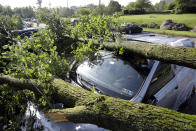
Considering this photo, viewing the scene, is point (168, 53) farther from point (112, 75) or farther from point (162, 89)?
point (112, 75)

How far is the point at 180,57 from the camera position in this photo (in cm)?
250

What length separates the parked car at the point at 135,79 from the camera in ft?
8.29

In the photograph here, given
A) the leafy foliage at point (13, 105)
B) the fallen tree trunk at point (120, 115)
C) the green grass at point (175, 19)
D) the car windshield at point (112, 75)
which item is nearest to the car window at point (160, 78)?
the car windshield at point (112, 75)

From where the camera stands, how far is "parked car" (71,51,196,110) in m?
2.53

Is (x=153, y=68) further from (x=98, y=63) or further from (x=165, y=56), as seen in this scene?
(x=98, y=63)

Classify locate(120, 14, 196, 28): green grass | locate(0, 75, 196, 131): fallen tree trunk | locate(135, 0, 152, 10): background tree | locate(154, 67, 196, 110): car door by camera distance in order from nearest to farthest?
locate(0, 75, 196, 131): fallen tree trunk, locate(154, 67, 196, 110): car door, locate(120, 14, 196, 28): green grass, locate(135, 0, 152, 10): background tree

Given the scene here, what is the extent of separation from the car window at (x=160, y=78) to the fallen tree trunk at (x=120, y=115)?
105 centimetres

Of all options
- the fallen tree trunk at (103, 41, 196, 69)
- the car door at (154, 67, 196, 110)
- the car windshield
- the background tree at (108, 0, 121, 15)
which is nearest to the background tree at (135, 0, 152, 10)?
the background tree at (108, 0, 121, 15)

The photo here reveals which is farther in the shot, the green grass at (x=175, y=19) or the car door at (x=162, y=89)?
the green grass at (x=175, y=19)

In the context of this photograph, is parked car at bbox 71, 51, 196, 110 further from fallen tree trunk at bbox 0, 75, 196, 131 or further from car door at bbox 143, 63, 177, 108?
fallen tree trunk at bbox 0, 75, 196, 131

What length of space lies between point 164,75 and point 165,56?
0.53 meters

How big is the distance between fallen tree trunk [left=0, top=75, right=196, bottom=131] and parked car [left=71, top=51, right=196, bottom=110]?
70 centimetres

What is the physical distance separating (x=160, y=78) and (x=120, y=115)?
68.9 inches

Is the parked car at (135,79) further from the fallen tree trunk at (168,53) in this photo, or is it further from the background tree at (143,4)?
the background tree at (143,4)
